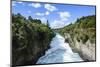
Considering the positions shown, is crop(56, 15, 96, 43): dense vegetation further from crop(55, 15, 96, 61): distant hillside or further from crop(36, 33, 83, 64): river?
crop(36, 33, 83, 64): river

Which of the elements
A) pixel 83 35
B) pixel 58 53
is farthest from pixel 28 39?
pixel 83 35

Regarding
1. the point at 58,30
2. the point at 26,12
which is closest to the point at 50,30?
the point at 58,30

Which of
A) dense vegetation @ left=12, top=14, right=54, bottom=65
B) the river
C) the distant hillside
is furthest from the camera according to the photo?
the distant hillside

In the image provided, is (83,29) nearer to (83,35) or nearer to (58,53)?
(83,35)

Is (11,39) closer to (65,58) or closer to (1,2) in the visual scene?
(1,2)

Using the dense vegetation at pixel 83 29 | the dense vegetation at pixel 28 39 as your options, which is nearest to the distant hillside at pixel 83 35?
the dense vegetation at pixel 83 29

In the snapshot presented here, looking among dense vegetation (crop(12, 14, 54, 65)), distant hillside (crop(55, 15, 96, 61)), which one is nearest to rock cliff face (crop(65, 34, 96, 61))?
distant hillside (crop(55, 15, 96, 61))

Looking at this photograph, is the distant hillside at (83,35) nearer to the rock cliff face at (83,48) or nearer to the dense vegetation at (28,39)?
the rock cliff face at (83,48)

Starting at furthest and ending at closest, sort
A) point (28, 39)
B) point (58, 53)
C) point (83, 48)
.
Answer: point (83, 48) → point (58, 53) → point (28, 39)
